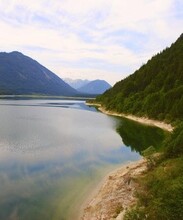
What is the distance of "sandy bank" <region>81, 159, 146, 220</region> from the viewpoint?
26391mm

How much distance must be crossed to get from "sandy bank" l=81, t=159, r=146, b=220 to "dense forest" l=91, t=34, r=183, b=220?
1.11 metres

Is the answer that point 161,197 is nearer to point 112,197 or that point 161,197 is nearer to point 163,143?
point 112,197

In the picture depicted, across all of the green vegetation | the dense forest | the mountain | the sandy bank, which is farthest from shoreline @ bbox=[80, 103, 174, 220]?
the mountain

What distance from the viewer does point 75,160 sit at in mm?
47094

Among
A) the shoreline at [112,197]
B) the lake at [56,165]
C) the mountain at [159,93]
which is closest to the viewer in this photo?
the shoreline at [112,197]

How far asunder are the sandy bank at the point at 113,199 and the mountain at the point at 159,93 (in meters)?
50.8

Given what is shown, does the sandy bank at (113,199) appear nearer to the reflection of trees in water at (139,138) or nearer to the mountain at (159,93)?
the reflection of trees in water at (139,138)

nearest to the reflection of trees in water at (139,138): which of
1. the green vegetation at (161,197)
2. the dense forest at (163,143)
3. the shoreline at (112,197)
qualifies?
the dense forest at (163,143)

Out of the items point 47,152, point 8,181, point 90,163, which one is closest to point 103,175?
point 90,163

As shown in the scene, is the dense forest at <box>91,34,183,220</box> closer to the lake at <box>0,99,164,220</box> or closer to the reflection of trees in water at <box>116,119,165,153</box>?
the reflection of trees in water at <box>116,119,165,153</box>

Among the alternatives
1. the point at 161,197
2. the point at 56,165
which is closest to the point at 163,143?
the point at 56,165

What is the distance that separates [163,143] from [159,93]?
71.4 meters

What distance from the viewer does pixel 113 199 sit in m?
29.2

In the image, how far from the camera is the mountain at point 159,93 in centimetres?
9538
